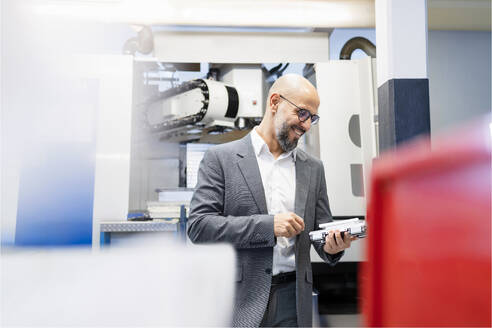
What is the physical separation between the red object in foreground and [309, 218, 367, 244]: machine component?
1.11 m

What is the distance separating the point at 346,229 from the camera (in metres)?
1.44

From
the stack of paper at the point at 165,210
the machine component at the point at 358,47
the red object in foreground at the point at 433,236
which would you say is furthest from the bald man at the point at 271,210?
the machine component at the point at 358,47

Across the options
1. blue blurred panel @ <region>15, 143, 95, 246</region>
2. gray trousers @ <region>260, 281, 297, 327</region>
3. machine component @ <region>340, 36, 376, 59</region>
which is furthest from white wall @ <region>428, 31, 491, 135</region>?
blue blurred panel @ <region>15, 143, 95, 246</region>

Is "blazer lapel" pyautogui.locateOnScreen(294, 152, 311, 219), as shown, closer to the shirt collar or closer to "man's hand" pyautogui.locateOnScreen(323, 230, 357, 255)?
the shirt collar

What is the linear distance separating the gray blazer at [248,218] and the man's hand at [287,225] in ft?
0.08

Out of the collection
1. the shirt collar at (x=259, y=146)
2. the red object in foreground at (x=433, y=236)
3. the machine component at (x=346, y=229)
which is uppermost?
the shirt collar at (x=259, y=146)

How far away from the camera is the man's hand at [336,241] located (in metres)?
1.45

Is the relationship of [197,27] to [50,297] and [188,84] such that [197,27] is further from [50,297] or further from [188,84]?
[50,297]

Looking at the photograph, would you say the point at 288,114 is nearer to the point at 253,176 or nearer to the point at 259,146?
the point at 259,146

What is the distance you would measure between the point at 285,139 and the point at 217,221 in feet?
1.64

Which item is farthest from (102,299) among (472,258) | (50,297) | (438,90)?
(438,90)

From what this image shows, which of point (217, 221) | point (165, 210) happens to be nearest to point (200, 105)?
point (165, 210)

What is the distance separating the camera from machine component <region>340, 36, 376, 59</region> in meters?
3.65

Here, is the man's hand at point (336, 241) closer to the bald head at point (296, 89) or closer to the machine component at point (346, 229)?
the machine component at point (346, 229)
